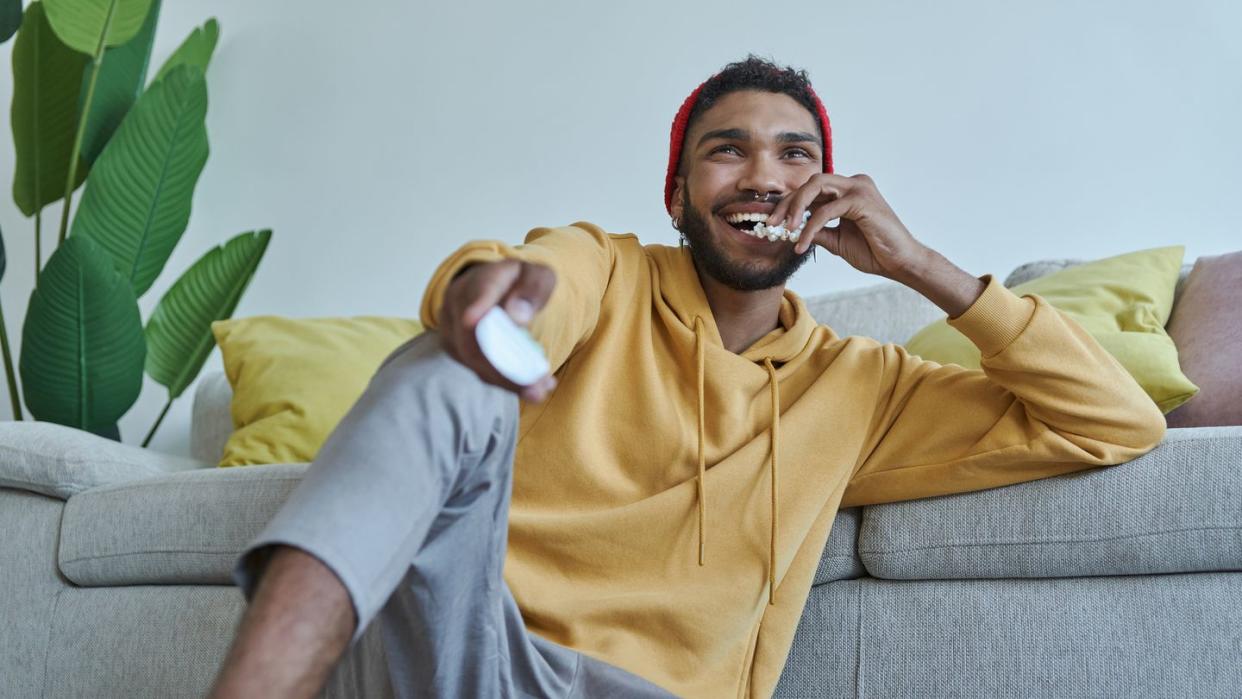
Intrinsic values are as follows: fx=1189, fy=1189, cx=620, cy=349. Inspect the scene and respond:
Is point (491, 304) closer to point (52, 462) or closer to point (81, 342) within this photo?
point (52, 462)

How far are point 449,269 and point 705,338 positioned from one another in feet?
1.86

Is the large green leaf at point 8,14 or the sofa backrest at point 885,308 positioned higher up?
the large green leaf at point 8,14

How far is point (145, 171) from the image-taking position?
9.14ft

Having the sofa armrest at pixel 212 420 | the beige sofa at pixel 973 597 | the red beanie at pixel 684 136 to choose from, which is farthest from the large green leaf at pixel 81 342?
the red beanie at pixel 684 136

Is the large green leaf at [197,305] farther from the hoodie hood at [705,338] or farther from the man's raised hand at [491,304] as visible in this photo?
the man's raised hand at [491,304]

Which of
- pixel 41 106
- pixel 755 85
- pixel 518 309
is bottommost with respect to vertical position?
pixel 41 106

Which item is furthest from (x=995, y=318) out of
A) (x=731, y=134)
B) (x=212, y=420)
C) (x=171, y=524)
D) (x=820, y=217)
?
(x=212, y=420)

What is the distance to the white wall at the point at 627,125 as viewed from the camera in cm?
→ 239

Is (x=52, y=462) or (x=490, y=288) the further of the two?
(x=52, y=462)

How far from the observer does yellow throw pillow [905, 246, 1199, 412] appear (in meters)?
1.70

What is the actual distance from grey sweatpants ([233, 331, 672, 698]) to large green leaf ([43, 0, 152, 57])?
214 cm

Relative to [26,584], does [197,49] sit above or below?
A: above

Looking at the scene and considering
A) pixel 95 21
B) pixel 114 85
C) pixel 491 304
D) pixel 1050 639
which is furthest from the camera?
pixel 114 85

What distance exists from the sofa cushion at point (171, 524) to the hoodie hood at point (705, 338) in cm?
59
